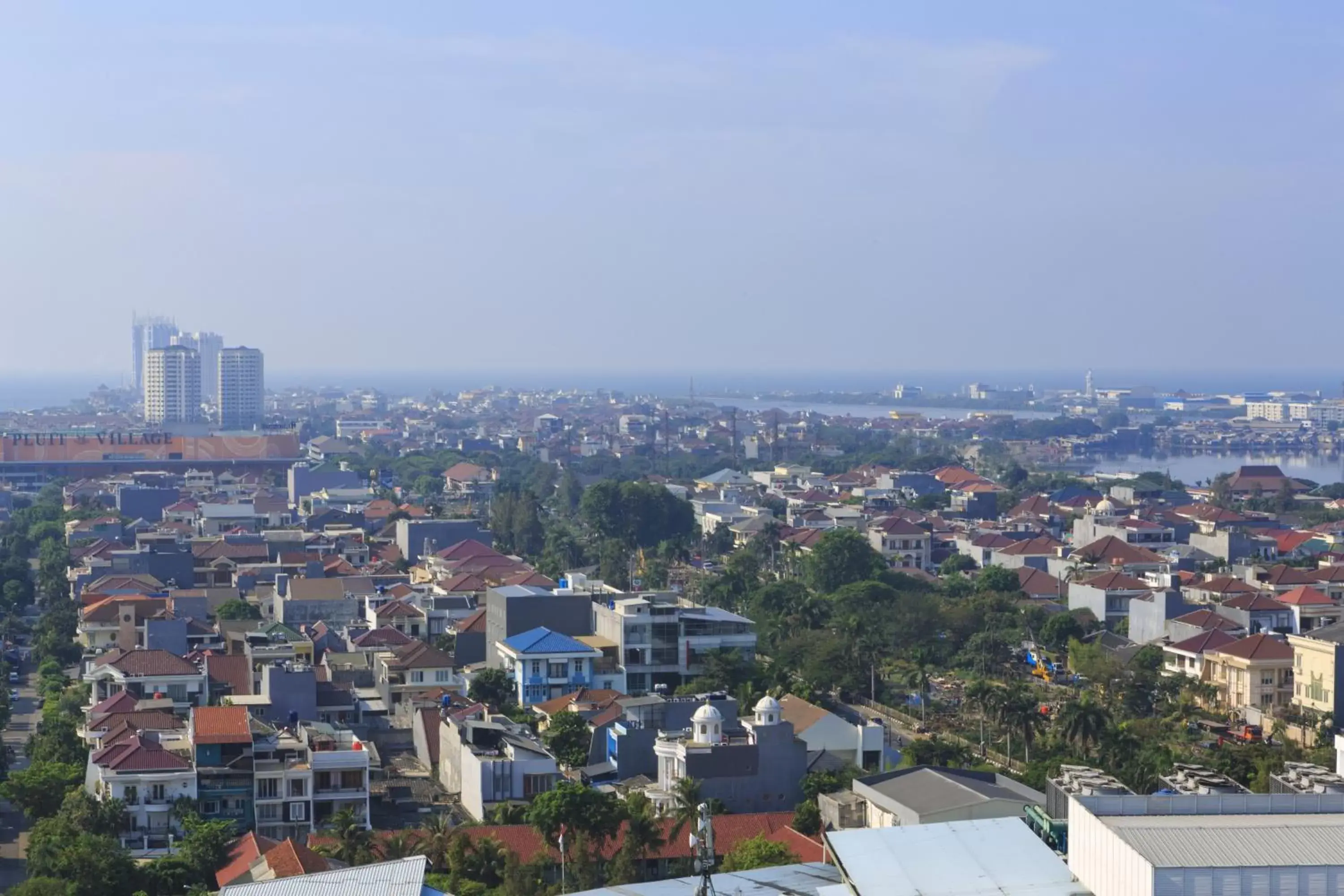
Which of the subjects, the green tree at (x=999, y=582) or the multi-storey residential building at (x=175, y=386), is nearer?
the green tree at (x=999, y=582)

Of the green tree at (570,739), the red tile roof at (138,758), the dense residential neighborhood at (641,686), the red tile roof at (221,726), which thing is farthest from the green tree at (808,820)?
the red tile roof at (138,758)

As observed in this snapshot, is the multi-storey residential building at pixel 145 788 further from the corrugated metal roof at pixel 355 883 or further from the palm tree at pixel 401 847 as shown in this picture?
the corrugated metal roof at pixel 355 883

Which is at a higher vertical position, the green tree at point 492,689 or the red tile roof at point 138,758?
the red tile roof at point 138,758

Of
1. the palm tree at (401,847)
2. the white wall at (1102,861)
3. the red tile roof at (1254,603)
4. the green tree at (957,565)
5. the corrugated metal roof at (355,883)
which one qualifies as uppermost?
the white wall at (1102,861)

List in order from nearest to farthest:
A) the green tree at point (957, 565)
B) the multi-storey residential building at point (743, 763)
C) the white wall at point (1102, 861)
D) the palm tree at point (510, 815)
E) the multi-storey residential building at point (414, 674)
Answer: the white wall at point (1102, 861), the palm tree at point (510, 815), the multi-storey residential building at point (743, 763), the multi-storey residential building at point (414, 674), the green tree at point (957, 565)

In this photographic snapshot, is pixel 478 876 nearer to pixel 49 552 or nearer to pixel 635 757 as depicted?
pixel 635 757

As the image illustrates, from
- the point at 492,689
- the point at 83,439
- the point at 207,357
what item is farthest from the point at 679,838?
the point at 207,357

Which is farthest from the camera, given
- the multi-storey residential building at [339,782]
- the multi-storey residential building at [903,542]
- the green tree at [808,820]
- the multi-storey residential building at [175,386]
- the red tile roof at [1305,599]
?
Result: the multi-storey residential building at [175,386]
